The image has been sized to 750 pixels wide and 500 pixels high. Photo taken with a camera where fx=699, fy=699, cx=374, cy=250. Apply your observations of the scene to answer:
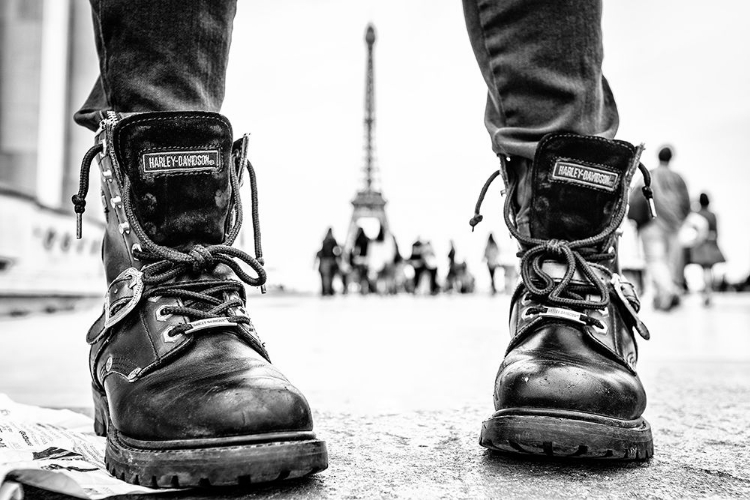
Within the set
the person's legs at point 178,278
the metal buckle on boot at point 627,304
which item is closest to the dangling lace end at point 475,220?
the metal buckle on boot at point 627,304

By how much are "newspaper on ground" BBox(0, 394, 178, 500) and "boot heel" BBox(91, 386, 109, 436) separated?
0.02m

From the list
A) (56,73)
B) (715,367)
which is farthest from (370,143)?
(715,367)

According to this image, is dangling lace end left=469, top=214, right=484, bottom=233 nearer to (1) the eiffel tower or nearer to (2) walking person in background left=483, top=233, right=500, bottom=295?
(2) walking person in background left=483, top=233, right=500, bottom=295

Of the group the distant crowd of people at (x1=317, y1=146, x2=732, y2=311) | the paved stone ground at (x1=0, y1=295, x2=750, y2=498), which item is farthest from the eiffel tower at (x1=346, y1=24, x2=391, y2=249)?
the paved stone ground at (x1=0, y1=295, x2=750, y2=498)

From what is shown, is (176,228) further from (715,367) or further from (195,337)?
(715,367)

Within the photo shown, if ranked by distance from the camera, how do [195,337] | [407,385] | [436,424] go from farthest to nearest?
[407,385] < [436,424] < [195,337]

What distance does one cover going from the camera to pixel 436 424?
3.61ft

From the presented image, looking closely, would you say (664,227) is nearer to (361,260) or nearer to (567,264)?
(567,264)

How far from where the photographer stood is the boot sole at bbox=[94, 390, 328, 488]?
68 centimetres

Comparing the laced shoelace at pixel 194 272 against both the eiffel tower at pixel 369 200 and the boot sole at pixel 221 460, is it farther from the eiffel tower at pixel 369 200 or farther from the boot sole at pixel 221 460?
the eiffel tower at pixel 369 200

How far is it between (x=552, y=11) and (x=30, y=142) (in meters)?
6.71

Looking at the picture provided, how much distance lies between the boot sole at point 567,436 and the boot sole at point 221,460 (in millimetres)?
228

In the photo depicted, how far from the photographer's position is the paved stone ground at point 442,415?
0.74 meters

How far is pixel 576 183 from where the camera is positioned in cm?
100
